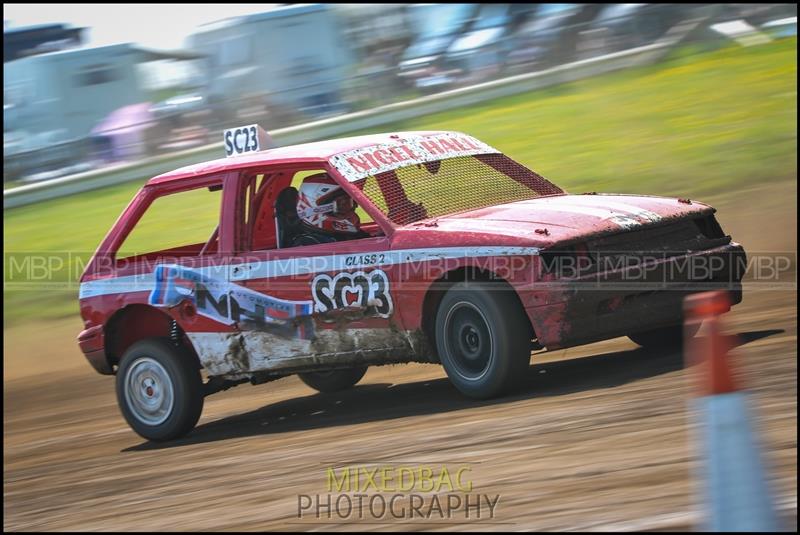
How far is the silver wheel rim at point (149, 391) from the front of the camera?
25.0ft

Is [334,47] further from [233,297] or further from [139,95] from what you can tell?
[233,297]

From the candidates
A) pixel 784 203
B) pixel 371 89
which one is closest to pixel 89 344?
pixel 784 203

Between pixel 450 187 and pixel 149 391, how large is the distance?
7.41 feet

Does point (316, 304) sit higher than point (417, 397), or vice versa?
point (316, 304)

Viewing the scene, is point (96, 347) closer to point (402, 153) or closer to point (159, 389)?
point (159, 389)

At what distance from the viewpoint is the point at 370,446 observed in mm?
5934

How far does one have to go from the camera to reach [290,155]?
286 inches

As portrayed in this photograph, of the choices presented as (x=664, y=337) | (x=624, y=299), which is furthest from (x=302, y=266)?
(x=664, y=337)

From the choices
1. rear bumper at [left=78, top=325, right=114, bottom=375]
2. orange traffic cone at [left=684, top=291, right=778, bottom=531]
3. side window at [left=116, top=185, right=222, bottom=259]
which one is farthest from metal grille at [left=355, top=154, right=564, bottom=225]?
side window at [left=116, top=185, right=222, bottom=259]

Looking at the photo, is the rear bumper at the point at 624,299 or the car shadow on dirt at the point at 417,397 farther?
the car shadow on dirt at the point at 417,397

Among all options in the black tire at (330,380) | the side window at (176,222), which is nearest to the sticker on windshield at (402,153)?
the black tire at (330,380)

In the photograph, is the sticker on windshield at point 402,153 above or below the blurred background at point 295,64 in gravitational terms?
below

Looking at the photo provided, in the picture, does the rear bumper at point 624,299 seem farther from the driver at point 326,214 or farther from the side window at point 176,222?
the side window at point 176,222

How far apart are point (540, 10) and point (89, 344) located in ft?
39.8
